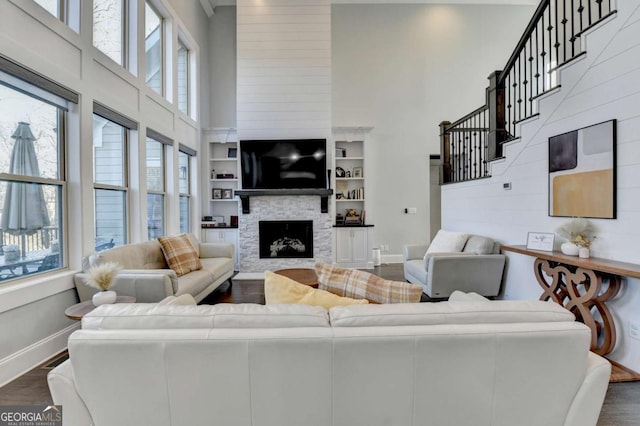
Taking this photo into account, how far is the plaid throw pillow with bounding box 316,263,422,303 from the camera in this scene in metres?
1.54

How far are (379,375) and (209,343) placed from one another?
2.16 ft

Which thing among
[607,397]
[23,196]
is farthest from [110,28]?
[607,397]

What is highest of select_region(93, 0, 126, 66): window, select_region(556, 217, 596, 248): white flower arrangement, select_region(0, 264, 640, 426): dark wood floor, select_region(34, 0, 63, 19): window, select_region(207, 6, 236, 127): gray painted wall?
select_region(207, 6, 236, 127): gray painted wall

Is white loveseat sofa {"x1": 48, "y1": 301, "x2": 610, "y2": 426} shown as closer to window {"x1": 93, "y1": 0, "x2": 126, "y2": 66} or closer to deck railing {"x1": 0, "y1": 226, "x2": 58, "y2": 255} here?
deck railing {"x1": 0, "y1": 226, "x2": 58, "y2": 255}

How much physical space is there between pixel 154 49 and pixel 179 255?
10.4 ft

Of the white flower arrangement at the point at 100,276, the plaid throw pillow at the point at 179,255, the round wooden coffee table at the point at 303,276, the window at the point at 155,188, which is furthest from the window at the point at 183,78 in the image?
the white flower arrangement at the point at 100,276

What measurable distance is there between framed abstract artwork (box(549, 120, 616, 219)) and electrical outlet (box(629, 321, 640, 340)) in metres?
0.79

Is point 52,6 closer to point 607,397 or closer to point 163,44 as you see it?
point 163,44

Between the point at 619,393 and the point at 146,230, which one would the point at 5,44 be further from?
the point at 619,393

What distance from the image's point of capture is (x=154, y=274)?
290 cm

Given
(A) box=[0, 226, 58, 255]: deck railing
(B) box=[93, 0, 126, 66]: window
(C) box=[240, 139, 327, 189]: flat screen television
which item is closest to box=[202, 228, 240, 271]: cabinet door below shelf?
(C) box=[240, 139, 327, 189]: flat screen television

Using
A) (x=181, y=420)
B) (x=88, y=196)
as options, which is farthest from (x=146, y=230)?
(x=181, y=420)

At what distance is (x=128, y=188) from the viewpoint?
399cm

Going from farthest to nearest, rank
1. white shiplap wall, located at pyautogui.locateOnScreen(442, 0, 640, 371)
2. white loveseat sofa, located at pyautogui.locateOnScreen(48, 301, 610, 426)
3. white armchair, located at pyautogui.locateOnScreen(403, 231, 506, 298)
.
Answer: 1. white armchair, located at pyautogui.locateOnScreen(403, 231, 506, 298)
2. white shiplap wall, located at pyautogui.locateOnScreen(442, 0, 640, 371)
3. white loveseat sofa, located at pyautogui.locateOnScreen(48, 301, 610, 426)
